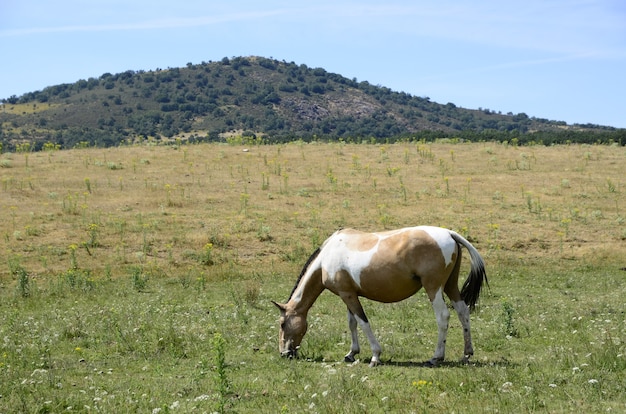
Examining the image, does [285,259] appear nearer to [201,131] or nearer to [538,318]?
[538,318]

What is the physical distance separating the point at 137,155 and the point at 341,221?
66.2 feet

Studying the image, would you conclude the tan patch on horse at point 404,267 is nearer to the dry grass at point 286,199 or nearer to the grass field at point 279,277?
the grass field at point 279,277

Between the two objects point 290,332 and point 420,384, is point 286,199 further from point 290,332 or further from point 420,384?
point 420,384

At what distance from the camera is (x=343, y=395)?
351 inches

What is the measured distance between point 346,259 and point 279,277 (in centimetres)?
1115

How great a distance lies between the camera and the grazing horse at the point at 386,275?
11.3 metres

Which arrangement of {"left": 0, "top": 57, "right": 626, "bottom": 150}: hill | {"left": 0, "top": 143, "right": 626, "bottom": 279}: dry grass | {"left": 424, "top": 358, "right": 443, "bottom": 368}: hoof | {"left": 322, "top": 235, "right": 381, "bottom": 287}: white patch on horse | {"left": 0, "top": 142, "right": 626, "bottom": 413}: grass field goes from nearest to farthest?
{"left": 0, "top": 142, "right": 626, "bottom": 413}: grass field, {"left": 424, "top": 358, "right": 443, "bottom": 368}: hoof, {"left": 322, "top": 235, "right": 381, "bottom": 287}: white patch on horse, {"left": 0, "top": 143, "right": 626, "bottom": 279}: dry grass, {"left": 0, "top": 57, "right": 626, "bottom": 150}: hill

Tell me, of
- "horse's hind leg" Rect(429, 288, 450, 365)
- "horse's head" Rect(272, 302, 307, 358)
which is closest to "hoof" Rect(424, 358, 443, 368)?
"horse's hind leg" Rect(429, 288, 450, 365)

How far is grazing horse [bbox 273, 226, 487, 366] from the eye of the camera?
1131 centimetres

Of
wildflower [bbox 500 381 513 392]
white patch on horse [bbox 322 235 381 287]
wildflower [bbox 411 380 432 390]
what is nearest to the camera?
wildflower [bbox 500 381 513 392]

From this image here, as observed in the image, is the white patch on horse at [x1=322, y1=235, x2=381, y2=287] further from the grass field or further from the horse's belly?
the grass field

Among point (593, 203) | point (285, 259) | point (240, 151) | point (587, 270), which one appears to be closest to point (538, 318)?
point (587, 270)

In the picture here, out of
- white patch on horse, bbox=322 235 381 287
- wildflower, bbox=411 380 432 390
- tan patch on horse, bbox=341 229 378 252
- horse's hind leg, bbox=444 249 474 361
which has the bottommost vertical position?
wildflower, bbox=411 380 432 390

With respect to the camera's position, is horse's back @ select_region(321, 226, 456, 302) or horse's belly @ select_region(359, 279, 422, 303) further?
horse's belly @ select_region(359, 279, 422, 303)
